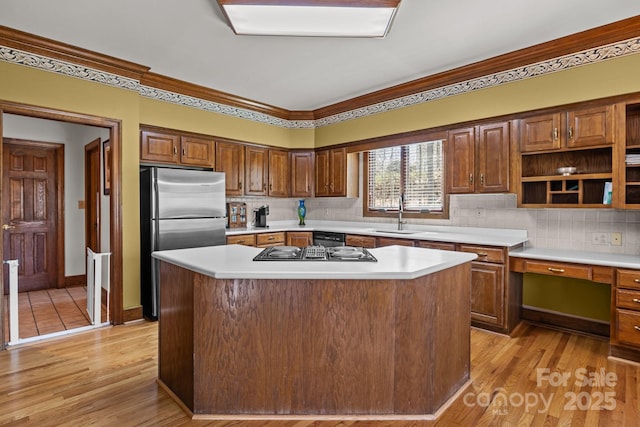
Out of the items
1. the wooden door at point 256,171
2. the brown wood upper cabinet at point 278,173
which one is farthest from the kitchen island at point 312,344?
the brown wood upper cabinet at point 278,173

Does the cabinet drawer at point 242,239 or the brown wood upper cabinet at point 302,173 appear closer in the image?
the cabinet drawer at point 242,239

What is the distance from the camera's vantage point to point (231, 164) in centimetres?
480

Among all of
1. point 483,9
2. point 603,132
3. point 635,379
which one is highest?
point 483,9

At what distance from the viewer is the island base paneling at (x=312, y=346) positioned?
1944 millimetres

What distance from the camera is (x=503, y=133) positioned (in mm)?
3523

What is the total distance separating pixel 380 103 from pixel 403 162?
832 millimetres

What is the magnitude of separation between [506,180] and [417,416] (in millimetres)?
2468

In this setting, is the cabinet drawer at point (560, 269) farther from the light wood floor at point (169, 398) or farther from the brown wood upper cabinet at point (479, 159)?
the brown wood upper cabinet at point (479, 159)

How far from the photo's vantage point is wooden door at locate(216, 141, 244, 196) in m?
4.68

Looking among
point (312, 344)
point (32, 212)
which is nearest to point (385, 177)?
point (312, 344)

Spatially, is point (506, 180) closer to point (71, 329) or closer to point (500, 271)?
point (500, 271)

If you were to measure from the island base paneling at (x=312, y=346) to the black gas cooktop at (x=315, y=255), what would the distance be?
22 centimetres

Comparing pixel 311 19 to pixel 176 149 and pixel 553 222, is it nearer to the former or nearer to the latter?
pixel 176 149

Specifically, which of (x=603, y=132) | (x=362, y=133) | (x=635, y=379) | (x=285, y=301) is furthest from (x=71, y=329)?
(x=603, y=132)
